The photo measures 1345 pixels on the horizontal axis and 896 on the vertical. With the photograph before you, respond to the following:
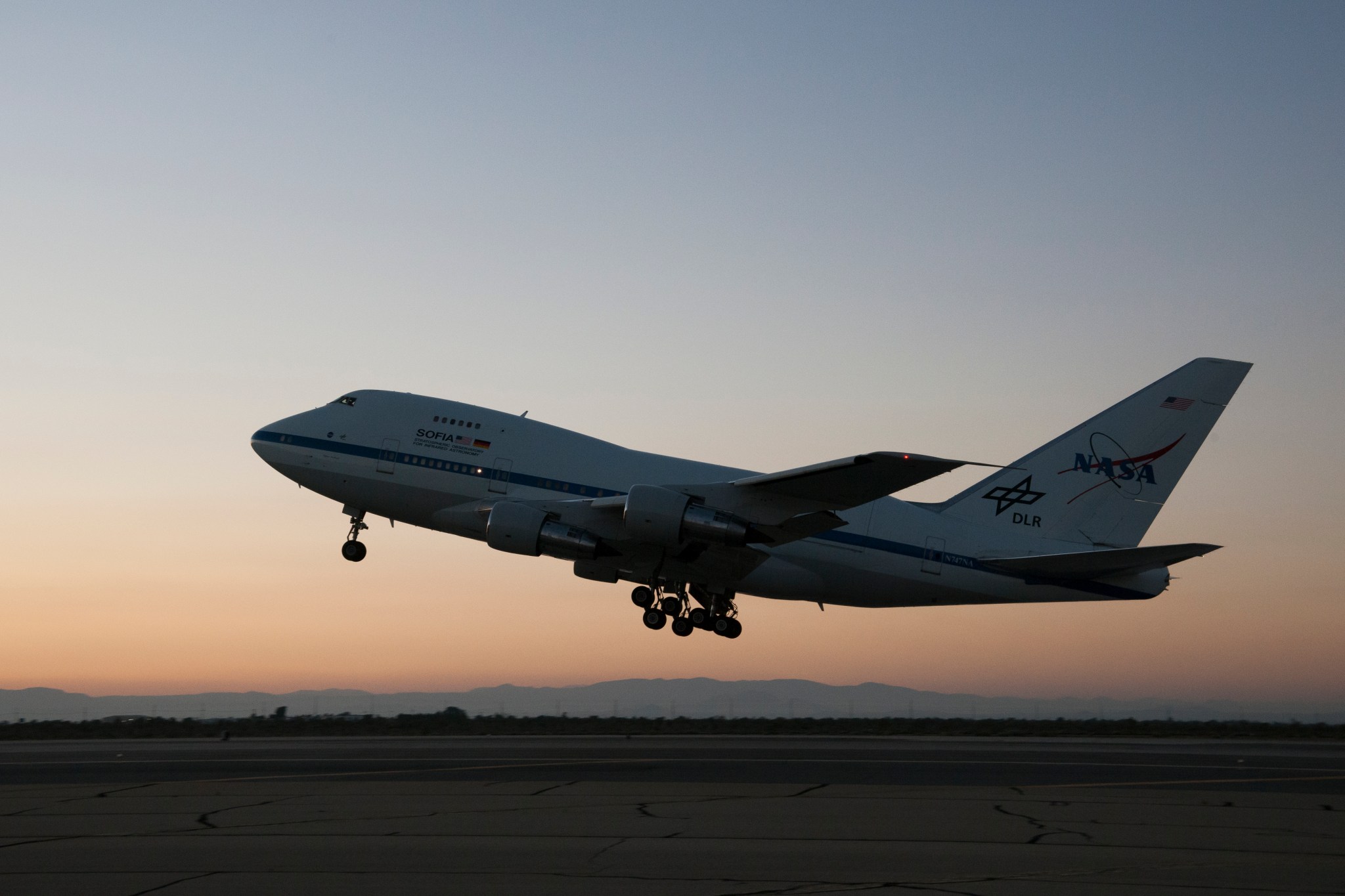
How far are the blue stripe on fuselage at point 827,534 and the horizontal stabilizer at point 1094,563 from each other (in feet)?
0.87

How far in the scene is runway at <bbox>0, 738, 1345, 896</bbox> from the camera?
12.5m

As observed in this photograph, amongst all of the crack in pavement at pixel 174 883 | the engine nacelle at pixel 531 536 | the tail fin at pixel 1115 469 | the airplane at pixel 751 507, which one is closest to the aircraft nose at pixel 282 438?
the airplane at pixel 751 507

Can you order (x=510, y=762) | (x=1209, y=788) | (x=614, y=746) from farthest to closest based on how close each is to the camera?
1. (x=614, y=746)
2. (x=510, y=762)
3. (x=1209, y=788)

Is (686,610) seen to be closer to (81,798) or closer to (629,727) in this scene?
(629,727)

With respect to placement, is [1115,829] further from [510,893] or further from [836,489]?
[836,489]

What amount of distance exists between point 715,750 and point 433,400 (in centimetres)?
1444

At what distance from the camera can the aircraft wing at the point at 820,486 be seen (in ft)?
90.9

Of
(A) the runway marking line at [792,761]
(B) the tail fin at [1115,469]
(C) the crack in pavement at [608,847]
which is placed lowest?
(C) the crack in pavement at [608,847]

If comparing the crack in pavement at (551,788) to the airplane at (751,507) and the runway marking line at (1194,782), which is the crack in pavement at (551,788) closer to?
the runway marking line at (1194,782)

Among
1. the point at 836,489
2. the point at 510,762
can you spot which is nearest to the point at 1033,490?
the point at 836,489

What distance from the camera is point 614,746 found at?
32.2m

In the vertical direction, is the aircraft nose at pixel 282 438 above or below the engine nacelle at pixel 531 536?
above

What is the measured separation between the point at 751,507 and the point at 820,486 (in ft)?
7.78

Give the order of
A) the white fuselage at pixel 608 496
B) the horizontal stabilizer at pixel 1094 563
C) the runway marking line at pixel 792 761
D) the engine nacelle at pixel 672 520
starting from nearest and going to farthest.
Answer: the runway marking line at pixel 792 761 < the horizontal stabilizer at pixel 1094 563 < the engine nacelle at pixel 672 520 < the white fuselage at pixel 608 496
